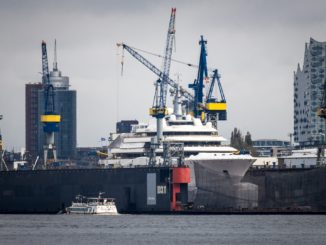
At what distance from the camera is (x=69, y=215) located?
194m

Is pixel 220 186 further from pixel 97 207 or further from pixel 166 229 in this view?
pixel 166 229

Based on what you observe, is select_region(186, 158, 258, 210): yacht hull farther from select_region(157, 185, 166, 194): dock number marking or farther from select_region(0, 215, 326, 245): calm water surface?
select_region(0, 215, 326, 245): calm water surface

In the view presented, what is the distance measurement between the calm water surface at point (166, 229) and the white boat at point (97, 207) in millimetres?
4873

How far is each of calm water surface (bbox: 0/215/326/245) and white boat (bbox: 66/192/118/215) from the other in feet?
16.0

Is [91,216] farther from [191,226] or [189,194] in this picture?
[191,226]

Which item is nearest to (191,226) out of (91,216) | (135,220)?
(135,220)

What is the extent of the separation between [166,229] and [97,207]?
4039cm

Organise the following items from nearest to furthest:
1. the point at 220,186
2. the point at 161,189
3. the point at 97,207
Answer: the point at 220,186 → the point at 97,207 → the point at 161,189

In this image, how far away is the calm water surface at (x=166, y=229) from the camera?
447 ft

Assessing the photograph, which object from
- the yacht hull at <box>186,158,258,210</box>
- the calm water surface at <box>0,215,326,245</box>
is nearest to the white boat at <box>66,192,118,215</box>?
the calm water surface at <box>0,215,326,245</box>

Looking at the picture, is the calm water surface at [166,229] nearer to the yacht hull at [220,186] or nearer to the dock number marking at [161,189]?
the dock number marking at [161,189]

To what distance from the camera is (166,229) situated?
501ft

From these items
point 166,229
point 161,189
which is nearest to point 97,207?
point 161,189

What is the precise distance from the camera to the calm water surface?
5359 inches
